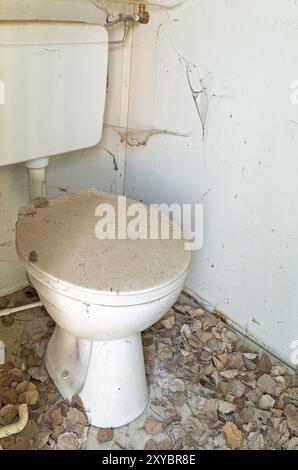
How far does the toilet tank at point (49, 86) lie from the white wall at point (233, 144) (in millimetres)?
205

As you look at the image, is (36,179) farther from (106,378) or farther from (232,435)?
(232,435)

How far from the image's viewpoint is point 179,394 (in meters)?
1.26

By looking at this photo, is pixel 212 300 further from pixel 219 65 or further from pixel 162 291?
pixel 219 65

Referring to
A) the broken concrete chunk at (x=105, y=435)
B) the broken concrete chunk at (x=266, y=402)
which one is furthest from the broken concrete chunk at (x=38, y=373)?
the broken concrete chunk at (x=266, y=402)

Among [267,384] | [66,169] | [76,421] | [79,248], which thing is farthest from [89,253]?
[267,384]

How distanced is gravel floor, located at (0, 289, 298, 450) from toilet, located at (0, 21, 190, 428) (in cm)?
4

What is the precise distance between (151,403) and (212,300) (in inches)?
15.2

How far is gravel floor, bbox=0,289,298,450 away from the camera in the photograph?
3.73ft

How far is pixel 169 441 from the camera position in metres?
1.13

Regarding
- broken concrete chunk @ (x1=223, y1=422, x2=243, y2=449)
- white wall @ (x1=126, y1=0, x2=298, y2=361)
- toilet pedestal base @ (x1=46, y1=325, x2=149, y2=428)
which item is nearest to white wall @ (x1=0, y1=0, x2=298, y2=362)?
white wall @ (x1=126, y1=0, x2=298, y2=361)

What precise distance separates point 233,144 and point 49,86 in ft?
1.55
